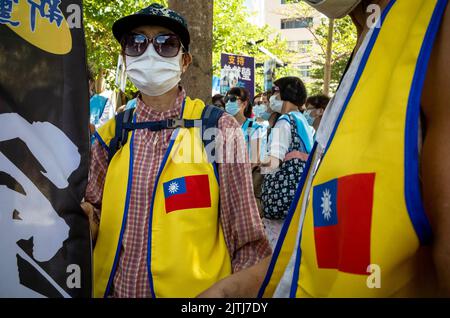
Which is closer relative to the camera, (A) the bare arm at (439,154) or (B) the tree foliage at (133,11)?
(A) the bare arm at (439,154)

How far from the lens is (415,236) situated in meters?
0.90

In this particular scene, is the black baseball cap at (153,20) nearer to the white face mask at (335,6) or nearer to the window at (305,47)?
the white face mask at (335,6)

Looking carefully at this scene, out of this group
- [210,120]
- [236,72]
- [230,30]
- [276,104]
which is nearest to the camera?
[210,120]

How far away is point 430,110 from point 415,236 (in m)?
0.25

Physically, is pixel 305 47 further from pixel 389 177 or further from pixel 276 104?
pixel 389 177

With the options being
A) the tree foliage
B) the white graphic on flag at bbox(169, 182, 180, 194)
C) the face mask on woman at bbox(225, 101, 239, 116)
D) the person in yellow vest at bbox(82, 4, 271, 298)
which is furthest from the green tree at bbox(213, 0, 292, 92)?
the white graphic on flag at bbox(169, 182, 180, 194)

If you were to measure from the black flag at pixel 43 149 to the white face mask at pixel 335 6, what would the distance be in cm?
92

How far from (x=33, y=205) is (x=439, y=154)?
1.37 metres

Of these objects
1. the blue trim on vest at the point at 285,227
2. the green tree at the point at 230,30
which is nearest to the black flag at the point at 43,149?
the blue trim on vest at the point at 285,227

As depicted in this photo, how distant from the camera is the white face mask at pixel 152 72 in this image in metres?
2.34

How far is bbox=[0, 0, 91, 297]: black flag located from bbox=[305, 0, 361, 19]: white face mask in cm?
92

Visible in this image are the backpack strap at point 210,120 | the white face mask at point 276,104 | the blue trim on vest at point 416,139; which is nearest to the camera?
the blue trim on vest at point 416,139

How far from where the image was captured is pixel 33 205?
5.67 ft

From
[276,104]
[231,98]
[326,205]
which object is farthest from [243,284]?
[231,98]
